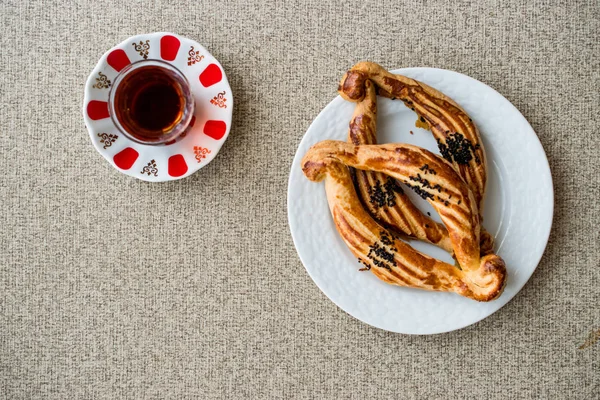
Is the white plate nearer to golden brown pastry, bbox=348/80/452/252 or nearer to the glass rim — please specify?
golden brown pastry, bbox=348/80/452/252

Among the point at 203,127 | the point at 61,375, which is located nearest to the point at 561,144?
the point at 203,127

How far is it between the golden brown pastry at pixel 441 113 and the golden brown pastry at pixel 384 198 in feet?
0.07

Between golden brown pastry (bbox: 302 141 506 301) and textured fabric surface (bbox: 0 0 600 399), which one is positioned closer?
golden brown pastry (bbox: 302 141 506 301)

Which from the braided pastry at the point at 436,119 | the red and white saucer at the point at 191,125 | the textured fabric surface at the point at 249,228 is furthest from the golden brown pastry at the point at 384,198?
the red and white saucer at the point at 191,125

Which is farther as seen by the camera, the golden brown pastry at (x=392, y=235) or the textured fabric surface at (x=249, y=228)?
the textured fabric surface at (x=249, y=228)

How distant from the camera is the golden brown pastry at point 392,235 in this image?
0.84 metres

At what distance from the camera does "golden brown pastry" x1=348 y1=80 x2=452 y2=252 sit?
89cm

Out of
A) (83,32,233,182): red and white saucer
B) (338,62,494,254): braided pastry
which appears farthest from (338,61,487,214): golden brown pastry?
(83,32,233,182): red and white saucer

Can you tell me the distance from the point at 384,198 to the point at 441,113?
17 centimetres

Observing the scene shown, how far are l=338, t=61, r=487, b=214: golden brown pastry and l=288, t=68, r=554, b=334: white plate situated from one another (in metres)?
0.03

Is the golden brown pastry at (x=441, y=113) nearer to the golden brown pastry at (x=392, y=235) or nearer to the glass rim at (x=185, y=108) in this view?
the golden brown pastry at (x=392, y=235)

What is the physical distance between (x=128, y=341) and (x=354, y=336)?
42cm

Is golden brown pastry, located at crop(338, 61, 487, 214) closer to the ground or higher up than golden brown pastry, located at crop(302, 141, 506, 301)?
higher up

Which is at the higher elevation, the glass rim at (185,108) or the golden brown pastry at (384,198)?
the glass rim at (185,108)
